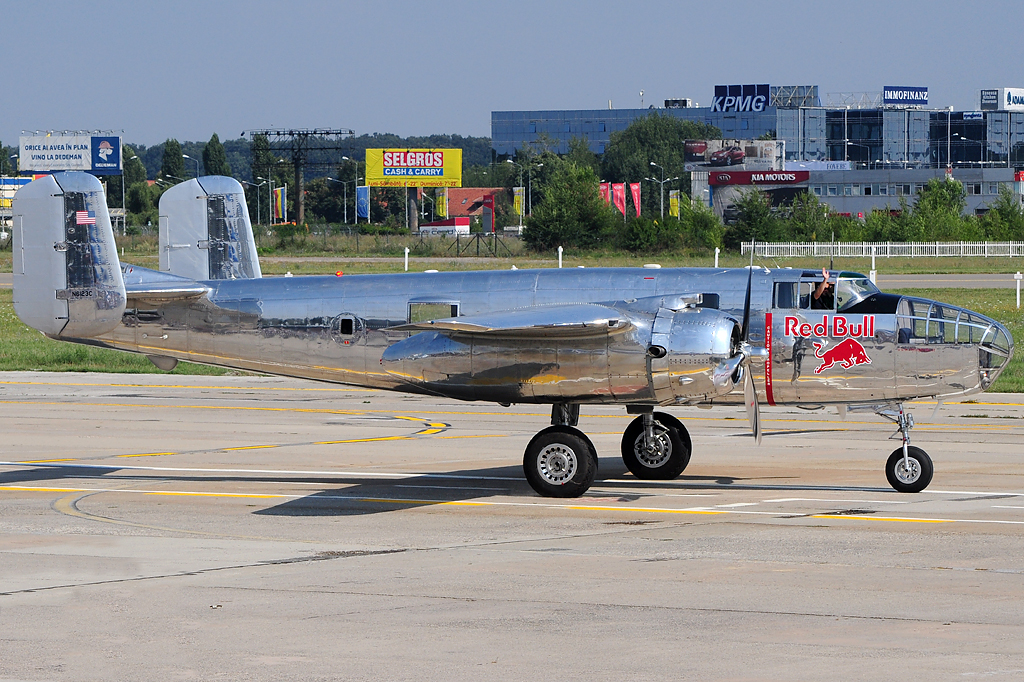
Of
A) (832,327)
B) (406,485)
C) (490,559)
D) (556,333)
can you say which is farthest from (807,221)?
(490,559)

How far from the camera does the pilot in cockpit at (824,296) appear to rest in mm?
17812

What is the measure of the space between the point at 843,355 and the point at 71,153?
124253 mm

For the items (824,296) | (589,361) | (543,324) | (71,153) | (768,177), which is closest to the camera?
(543,324)

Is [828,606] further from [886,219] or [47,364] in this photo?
[886,219]

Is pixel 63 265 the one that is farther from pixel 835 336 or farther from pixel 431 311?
A: pixel 835 336

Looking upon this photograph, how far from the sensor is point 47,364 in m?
38.3

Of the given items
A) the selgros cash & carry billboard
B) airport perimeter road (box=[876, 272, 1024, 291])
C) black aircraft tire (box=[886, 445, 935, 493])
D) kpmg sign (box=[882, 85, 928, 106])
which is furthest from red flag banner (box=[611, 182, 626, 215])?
black aircraft tire (box=[886, 445, 935, 493])

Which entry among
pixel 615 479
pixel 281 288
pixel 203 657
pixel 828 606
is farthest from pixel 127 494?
pixel 828 606

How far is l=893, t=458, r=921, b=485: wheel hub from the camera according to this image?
58.2 feet

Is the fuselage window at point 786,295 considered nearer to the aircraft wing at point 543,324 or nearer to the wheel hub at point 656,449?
the aircraft wing at point 543,324

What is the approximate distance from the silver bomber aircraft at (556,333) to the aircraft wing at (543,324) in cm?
4

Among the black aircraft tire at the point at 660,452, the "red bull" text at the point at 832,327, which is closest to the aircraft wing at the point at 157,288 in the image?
the black aircraft tire at the point at 660,452

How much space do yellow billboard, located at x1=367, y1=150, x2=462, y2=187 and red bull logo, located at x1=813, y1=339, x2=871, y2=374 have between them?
117 meters

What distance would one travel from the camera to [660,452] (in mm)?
19422
